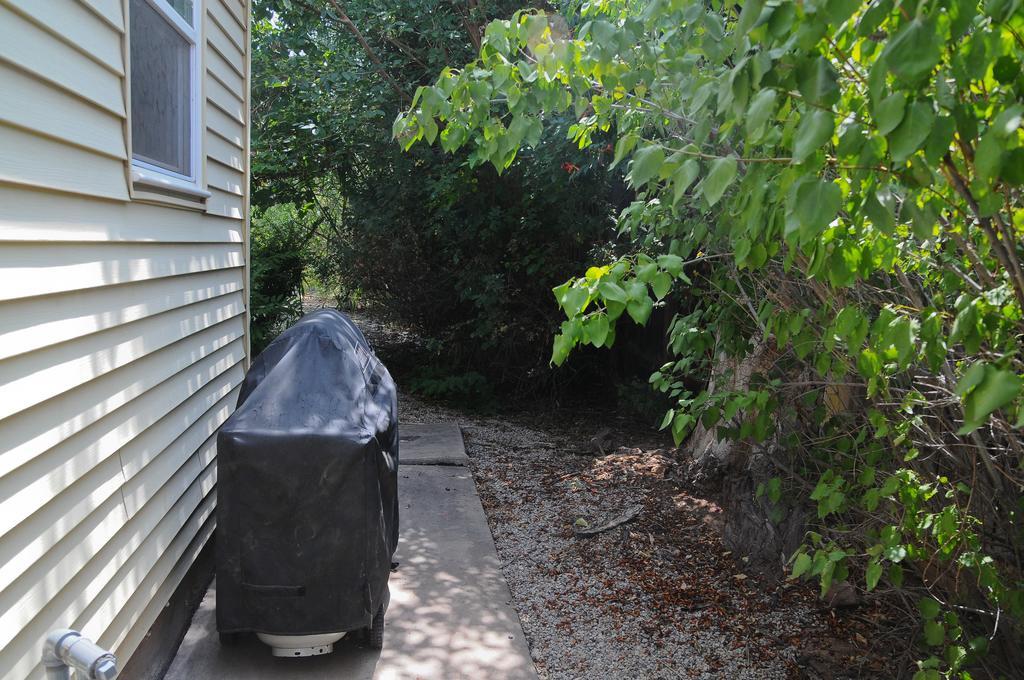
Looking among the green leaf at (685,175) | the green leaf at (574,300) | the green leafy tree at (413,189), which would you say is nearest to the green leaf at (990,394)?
the green leaf at (685,175)

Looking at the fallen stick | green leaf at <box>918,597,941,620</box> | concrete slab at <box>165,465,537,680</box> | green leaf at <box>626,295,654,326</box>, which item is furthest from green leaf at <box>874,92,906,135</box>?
the fallen stick

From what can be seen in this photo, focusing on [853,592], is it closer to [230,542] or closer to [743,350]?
[743,350]

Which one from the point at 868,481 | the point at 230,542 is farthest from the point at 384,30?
the point at 868,481

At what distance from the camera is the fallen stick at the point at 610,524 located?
6.04 m

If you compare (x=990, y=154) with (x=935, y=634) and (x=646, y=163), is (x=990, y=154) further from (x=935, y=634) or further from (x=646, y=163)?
(x=935, y=634)

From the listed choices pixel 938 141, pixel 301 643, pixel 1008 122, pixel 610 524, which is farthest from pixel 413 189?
pixel 1008 122

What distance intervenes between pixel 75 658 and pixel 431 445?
6.11 m

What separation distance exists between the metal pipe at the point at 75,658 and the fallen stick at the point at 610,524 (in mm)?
4256

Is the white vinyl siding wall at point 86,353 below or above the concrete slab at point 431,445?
above

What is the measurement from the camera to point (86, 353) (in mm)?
2898

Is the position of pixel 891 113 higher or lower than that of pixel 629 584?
higher

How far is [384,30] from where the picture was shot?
362 inches

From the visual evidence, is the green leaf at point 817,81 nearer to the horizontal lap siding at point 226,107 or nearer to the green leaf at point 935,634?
the green leaf at point 935,634

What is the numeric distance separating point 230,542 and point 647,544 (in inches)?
124
